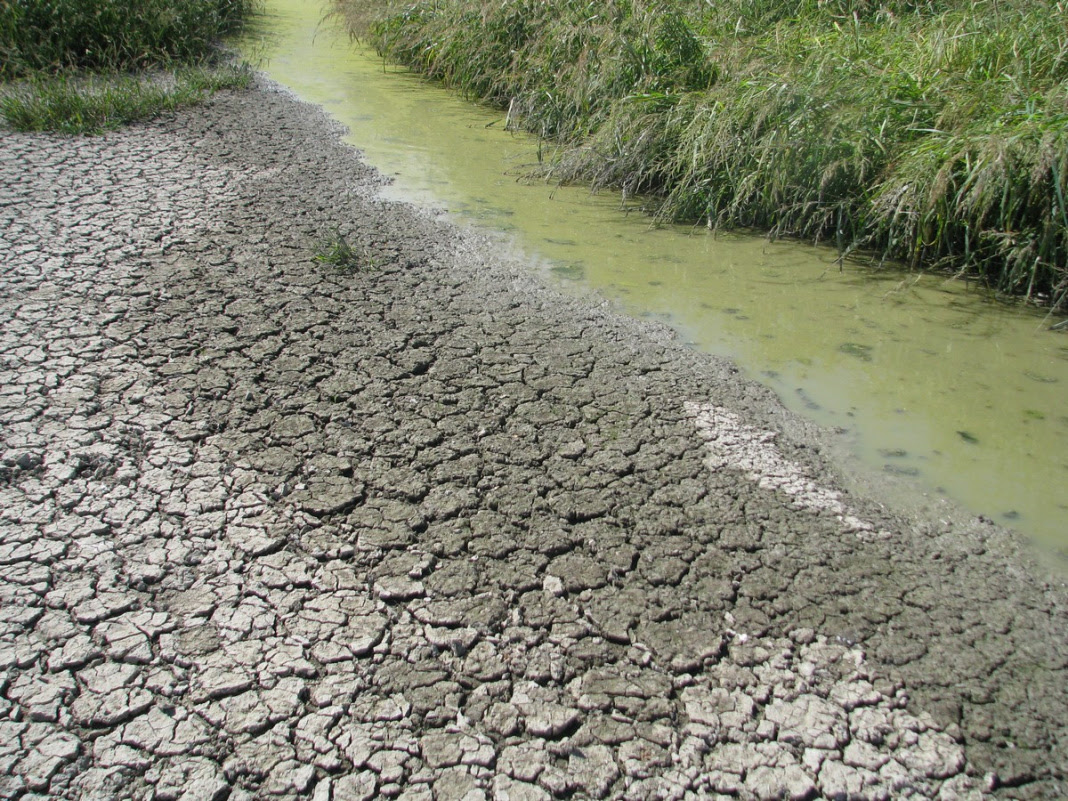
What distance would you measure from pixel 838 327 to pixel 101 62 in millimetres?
6464

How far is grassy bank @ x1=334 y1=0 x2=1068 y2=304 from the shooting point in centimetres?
404

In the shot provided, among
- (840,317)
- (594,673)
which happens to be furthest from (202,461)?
(840,317)

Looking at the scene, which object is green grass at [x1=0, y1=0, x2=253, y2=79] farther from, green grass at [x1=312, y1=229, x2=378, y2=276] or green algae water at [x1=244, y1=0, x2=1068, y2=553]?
green grass at [x1=312, y1=229, x2=378, y2=276]

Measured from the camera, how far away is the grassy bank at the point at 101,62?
5852 millimetres

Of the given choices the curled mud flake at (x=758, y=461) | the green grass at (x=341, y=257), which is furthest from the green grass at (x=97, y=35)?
the curled mud flake at (x=758, y=461)

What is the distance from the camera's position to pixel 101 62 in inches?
285

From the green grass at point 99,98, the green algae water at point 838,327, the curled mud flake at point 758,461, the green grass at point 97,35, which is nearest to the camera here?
the curled mud flake at point 758,461

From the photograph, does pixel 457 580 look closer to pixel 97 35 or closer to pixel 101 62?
pixel 101 62

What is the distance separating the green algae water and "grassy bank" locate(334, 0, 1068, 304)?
0.83 feet

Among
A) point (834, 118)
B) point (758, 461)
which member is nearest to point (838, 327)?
point (758, 461)

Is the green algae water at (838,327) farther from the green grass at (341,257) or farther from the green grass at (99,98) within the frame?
the green grass at (99,98)

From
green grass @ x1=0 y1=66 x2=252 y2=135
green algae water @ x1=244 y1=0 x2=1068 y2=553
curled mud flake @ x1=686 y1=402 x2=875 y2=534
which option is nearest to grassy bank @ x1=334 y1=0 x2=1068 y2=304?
green algae water @ x1=244 y1=0 x2=1068 y2=553

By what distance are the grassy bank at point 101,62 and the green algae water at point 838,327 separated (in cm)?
170

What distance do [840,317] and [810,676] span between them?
87.8 inches
